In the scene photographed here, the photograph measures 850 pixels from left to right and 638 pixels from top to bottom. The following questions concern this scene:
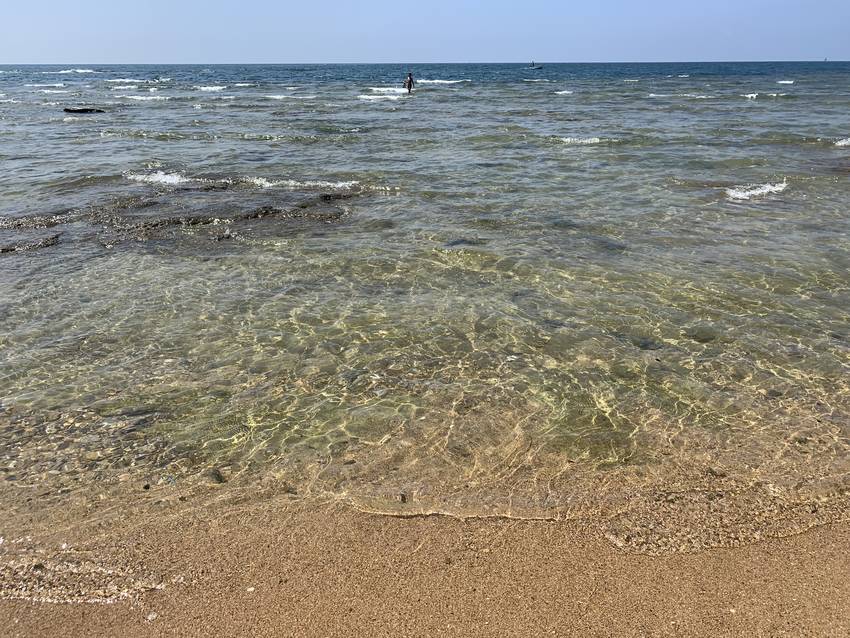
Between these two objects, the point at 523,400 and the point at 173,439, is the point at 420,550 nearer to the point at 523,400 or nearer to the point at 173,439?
the point at 523,400

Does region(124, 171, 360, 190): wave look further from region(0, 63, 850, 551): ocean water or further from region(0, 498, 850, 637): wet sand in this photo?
A: region(0, 498, 850, 637): wet sand

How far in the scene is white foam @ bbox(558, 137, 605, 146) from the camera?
68.8 ft

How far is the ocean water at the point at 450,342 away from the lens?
4.61 meters

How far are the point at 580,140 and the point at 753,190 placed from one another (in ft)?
29.2

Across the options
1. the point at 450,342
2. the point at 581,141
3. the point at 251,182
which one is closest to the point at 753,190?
the point at 581,141

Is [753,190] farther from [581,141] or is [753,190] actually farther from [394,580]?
[394,580]

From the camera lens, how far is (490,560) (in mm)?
3811

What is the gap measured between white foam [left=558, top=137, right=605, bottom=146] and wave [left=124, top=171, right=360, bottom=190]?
969cm

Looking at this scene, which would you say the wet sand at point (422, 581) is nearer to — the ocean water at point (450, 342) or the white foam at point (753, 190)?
the ocean water at point (450, 342)

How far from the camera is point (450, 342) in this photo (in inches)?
266

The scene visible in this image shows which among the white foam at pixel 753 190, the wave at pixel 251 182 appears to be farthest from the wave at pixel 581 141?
the wave at pixel 251 182

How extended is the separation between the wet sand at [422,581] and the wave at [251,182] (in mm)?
11360

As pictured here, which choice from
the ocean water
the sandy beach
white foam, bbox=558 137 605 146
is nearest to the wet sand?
the sandy beach

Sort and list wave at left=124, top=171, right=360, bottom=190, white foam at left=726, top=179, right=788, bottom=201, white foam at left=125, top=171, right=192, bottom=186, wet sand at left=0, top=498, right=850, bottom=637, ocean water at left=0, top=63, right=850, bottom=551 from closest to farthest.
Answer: wet sand at left=0, top=498, right=850, bottom=637 → ocean water at left=0, top=63, right=850, bottom=551 → white foam at left=726, top=179, right=788, bottom=201 → wave at left=124, top=171, right=360, bottom=190 → white foam at left=125, top=171, right=192, bottom=186
